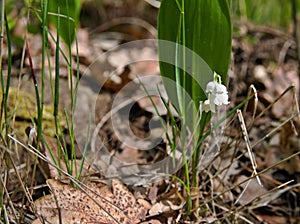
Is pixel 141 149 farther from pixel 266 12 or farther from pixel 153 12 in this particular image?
pixel 153 12

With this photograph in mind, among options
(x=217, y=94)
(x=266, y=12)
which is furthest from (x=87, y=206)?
(x=266, y=12)

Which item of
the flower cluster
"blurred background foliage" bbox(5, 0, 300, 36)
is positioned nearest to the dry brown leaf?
the flower cluster

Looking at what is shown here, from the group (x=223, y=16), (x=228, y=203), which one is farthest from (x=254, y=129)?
(x=223, y=16)

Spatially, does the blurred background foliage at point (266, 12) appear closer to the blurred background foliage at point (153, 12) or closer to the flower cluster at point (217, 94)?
the blurred background foliage at point (153, 12)

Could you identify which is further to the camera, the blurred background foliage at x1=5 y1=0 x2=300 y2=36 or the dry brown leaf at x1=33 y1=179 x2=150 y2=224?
the blurred background foliage at x1=5 y1=0 x2=300 y2=36

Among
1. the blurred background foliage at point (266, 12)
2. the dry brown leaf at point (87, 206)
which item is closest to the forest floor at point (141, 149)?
the dry brown leaf at point (87, 206)

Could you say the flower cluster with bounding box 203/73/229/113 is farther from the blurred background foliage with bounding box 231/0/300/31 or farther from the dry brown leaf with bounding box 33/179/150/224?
the blurred background foliage with bounding box 231/0/300/31

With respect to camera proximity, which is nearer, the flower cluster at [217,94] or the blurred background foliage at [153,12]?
the flower cluster at [217,94]
